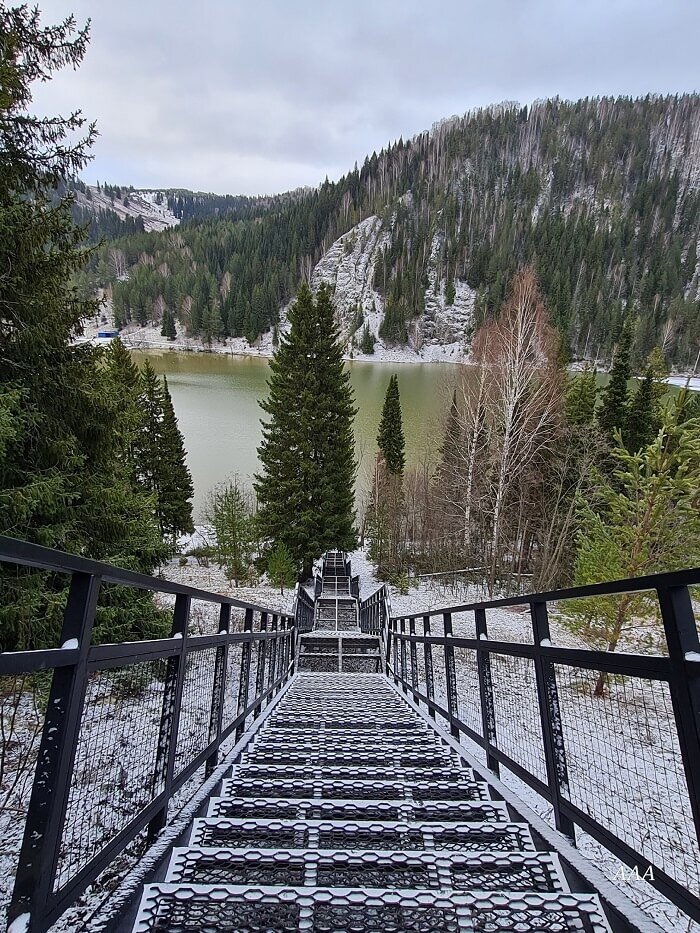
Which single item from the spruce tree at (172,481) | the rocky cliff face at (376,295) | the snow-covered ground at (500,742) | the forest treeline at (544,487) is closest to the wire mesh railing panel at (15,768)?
the snow-covered ground at (500,742)

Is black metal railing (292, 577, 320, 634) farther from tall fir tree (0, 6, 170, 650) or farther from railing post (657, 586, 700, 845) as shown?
railing post (657, 586, 700, 845)

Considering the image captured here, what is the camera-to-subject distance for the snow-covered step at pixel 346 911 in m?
1.19

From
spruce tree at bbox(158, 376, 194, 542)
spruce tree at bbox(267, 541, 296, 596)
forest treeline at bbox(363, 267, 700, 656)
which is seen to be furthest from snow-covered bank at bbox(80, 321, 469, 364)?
spruce tree at bbox(267, 541, 296, 596)

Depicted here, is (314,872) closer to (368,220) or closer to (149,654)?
(149,654)

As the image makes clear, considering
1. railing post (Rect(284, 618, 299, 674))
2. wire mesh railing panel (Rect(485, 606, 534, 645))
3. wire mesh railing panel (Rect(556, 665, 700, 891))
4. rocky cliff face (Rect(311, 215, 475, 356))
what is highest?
rocky cliff face (Rect(311, 215, 475, 356))

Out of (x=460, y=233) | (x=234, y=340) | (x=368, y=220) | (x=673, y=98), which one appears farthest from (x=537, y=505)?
(x=673, y=98)

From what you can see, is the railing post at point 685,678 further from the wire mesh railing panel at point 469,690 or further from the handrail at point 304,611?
the handrail at point 304,611

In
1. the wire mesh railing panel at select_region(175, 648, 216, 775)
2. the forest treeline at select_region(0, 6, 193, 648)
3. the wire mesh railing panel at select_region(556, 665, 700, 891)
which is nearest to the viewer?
the wire mesh railing panel at select_region(175, 648, 216, 775)

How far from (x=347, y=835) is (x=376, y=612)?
9726mm

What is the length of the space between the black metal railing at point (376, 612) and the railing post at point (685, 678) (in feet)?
26.7

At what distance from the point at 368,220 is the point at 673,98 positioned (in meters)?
121

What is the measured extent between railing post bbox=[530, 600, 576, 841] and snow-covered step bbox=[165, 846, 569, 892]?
24.3 inches

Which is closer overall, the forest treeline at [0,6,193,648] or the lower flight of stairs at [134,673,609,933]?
the lower flight of stairs at [134,673,609,933]

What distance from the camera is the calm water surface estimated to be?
31.9 metres
